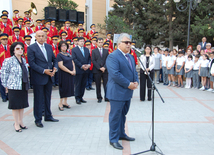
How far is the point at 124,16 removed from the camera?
68.5 feet

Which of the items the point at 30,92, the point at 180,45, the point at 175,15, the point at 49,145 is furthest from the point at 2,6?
the point at 180,45

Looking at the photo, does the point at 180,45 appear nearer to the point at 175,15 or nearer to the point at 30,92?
the point at 175,15

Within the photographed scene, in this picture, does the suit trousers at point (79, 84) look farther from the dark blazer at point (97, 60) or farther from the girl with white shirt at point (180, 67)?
the girl with white shirt at point (180, 67)

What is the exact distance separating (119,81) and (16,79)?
2362mm

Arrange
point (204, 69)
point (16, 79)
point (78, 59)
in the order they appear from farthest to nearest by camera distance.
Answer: point (204, 69) → point (78, 59) → point (16, 79)

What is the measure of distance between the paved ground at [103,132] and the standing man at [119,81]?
1.50 ft

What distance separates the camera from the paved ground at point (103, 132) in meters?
3.75

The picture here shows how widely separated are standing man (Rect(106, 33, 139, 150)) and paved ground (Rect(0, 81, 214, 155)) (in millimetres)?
458

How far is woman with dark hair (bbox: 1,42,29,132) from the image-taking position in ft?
14.5

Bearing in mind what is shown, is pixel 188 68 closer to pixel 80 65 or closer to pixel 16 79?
pixel 80 65

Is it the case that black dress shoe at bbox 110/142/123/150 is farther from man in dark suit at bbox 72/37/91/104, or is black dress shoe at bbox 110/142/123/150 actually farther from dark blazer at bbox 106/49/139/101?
man in dark suit at bbox 72/37/91/104

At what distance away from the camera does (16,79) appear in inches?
175

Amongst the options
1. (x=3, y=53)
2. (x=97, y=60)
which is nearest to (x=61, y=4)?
(x=3, y=53)

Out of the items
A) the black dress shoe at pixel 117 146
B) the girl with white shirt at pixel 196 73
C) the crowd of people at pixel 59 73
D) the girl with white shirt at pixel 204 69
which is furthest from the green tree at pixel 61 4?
the black dress shoe at pixel 117 146
